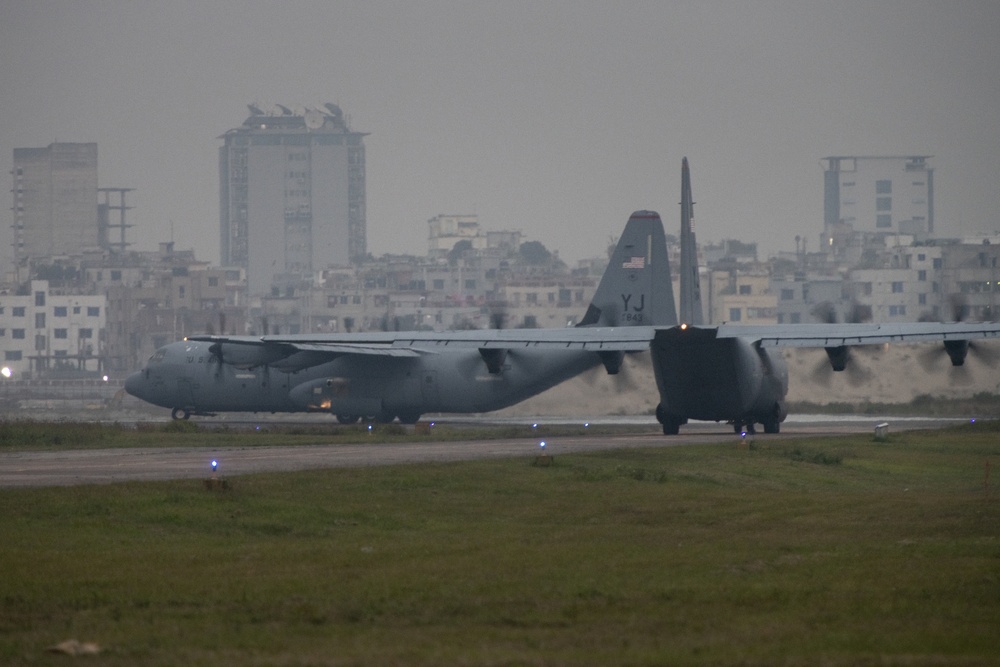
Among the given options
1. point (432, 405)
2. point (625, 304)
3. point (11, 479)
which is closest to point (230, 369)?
point (432, 405)

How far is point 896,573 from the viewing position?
58.4 feet

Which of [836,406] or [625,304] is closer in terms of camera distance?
[625,304]

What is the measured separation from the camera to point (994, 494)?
2791cm

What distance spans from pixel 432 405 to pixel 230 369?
9014 mm

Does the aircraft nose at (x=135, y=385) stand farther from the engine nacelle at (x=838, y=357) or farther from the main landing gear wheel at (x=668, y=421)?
the engine nacelle at (x=838, y=357)

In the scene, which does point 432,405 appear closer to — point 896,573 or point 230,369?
point 230,369

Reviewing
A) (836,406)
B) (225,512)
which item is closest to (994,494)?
(225,512)

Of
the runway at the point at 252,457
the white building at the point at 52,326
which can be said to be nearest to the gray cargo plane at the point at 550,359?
the runway at the point at 252,457

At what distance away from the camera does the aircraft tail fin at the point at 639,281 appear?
56812mm

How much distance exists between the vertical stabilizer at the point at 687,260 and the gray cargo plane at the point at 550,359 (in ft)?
0.20

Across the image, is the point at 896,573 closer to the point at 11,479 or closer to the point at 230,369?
the point at 11,479

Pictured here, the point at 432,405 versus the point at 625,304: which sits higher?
the point at 625,304

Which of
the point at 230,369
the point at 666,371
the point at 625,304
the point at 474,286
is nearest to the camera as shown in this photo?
the point at 666,371

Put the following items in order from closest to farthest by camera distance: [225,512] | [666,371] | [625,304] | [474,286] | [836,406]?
[225,512]
[666,371]
[625,304]
[836,406]
[474,286]
